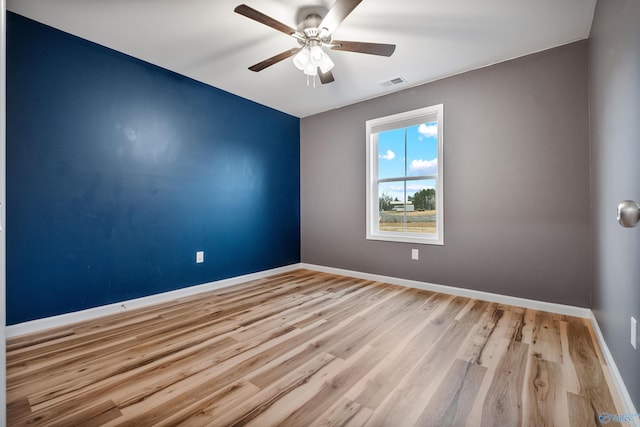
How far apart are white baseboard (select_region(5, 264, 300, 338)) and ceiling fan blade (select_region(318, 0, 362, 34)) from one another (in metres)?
2.89

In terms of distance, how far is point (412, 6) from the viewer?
2064mm

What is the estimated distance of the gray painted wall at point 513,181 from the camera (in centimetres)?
247

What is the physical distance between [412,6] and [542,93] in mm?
1533

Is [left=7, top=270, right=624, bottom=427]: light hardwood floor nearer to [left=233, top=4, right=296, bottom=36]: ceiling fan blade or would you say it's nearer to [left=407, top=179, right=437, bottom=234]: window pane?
[left=407, top=179, right=437, bottom=234]: window pane

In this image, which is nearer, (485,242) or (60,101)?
(60,101)

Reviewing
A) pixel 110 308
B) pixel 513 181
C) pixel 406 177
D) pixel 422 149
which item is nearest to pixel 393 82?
pixel 422 149

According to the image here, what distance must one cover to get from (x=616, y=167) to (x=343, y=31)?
2.09 meters

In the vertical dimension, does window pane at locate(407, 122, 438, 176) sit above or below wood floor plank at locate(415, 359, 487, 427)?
above

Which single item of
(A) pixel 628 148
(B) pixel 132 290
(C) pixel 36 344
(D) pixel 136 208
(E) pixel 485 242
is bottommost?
(C) pixel 36 344

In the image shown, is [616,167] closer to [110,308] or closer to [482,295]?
[482,295]

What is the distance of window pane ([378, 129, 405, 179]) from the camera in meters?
3.68

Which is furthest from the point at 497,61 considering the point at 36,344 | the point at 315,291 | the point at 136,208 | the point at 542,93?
the point at 36,344

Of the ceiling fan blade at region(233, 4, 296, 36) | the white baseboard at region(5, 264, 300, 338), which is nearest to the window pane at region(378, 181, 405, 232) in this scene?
the white baseboard at region(5, 264, 300, 338)

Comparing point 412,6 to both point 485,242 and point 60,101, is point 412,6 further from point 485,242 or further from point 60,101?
point 60,101
